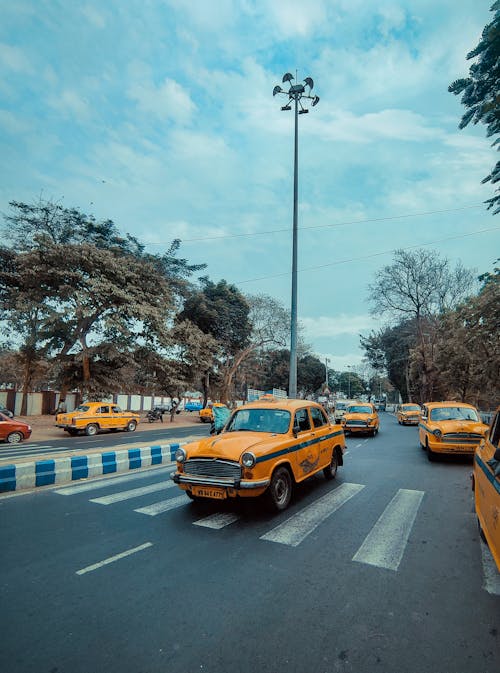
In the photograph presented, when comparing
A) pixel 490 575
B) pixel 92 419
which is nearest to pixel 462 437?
pixel 490 575

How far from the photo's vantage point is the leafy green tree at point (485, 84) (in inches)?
245

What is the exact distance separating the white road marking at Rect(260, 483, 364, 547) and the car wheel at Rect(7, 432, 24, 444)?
13.7m

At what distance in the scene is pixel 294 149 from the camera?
1666 centimetres

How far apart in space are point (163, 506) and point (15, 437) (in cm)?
1231

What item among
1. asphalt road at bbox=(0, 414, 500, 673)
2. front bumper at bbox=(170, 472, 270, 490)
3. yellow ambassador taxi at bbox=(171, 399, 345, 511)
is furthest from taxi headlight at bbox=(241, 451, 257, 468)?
asphalt road at bbox=(0, 414, 500, 673)

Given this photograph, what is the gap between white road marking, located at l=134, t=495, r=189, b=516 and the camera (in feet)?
19.6

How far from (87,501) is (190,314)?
31.4 meters

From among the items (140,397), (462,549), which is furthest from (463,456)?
(140,397)

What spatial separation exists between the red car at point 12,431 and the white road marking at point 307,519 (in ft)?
44.6

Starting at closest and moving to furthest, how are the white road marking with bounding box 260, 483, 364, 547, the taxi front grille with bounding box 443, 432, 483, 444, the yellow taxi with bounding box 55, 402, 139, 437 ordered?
the white road marking with bounding box 260, 483, 364, 547, the taxi front grille with bounding box 443, 432, 483, 444, the yellow taxi with bounding box 55, 402, 139, 437

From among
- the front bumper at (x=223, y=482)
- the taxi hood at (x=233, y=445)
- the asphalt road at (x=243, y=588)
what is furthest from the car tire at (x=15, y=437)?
the front bumper at (x=223, y=482)

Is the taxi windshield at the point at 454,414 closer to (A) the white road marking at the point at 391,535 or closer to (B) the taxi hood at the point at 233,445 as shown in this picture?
(A) the white road marking at the point at 391,535

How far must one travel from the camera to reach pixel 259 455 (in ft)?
18.4

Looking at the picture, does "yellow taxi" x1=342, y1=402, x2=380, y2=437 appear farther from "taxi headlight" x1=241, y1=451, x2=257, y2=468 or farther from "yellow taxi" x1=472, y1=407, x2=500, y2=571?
"taxi headlight" x1=241, y1=451, x2=257, y2=468
